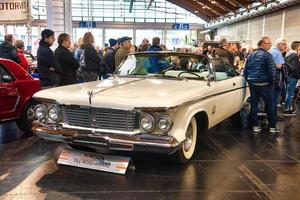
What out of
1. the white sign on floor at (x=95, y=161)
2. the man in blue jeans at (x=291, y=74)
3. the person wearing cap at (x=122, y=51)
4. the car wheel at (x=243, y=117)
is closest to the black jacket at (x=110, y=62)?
the person wearing cap at (x=122, y=51)

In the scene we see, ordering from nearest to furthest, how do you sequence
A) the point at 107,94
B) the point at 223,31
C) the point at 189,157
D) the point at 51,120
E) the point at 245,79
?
the point at 107,94 < the point at 51,120 < the point at 189,157 < the point at 245,79 < the point at 223,31

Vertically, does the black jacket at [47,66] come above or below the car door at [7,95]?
above

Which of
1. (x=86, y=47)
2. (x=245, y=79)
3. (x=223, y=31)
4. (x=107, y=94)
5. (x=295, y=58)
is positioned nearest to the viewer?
(x=107, y=94)

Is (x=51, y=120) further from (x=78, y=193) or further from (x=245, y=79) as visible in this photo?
(x=245, y=79)

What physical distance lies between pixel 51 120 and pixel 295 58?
6.55m

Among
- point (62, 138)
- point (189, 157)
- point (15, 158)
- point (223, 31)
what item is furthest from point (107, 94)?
point (223, 31)

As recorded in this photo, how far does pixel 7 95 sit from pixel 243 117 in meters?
4.38

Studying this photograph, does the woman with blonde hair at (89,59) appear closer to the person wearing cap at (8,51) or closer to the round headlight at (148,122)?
the person wearing cap at (8,51)

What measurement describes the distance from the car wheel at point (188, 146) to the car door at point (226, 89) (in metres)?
0.70

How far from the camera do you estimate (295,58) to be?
352 inches

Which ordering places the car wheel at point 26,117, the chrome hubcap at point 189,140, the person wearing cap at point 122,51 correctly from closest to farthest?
the chrome hubcap at point 189,140
the car wheel at point 26,117
the person wearing cap at point 122,51

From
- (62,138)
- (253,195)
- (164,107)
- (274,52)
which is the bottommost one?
(253,195)

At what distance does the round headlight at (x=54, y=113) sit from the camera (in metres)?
4.55

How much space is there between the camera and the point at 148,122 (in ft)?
13.5
